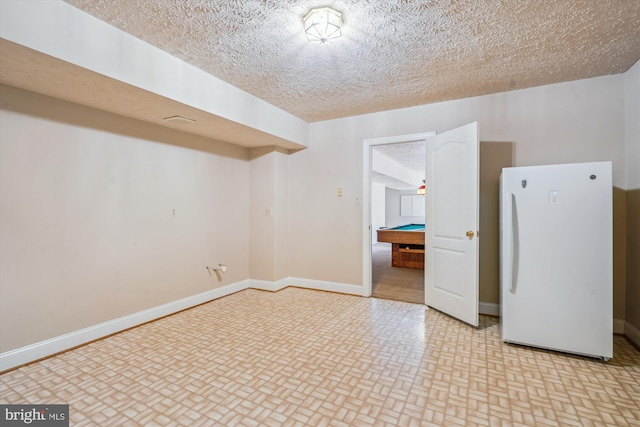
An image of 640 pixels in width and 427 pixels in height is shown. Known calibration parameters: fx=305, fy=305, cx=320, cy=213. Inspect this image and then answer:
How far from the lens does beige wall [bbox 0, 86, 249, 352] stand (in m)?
2.25

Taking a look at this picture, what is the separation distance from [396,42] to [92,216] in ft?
9.53

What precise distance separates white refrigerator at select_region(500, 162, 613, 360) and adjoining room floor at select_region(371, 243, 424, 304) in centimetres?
139

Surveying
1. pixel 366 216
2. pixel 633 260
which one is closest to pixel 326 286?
pixel 366 216

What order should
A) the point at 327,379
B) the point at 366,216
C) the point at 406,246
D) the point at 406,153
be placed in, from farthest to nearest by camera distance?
the point at 406,153 < the point at 406,246 < the point at 366,216 < the point at 327,379

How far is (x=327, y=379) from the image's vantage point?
2045 millimetres

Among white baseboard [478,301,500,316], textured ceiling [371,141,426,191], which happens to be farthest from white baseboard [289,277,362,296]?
textured ceiling [371,141,426,191]

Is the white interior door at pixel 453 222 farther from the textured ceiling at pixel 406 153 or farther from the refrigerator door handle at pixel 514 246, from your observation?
the textured ceiling at pixel 406 153

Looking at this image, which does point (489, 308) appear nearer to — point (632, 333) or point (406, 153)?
point (632, 333)

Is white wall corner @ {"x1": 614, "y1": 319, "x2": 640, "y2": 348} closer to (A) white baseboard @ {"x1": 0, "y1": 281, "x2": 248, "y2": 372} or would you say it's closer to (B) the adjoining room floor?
(B) the adjoining room floor

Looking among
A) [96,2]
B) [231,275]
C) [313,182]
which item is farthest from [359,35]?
[231,275]

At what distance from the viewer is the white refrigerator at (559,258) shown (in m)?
2.25

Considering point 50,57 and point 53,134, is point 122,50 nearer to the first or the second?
point 50,57

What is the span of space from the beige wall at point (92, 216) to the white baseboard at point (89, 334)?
54 millimetres

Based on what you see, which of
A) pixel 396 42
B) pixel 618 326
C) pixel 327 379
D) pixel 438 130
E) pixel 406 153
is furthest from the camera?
pixel 406 153
